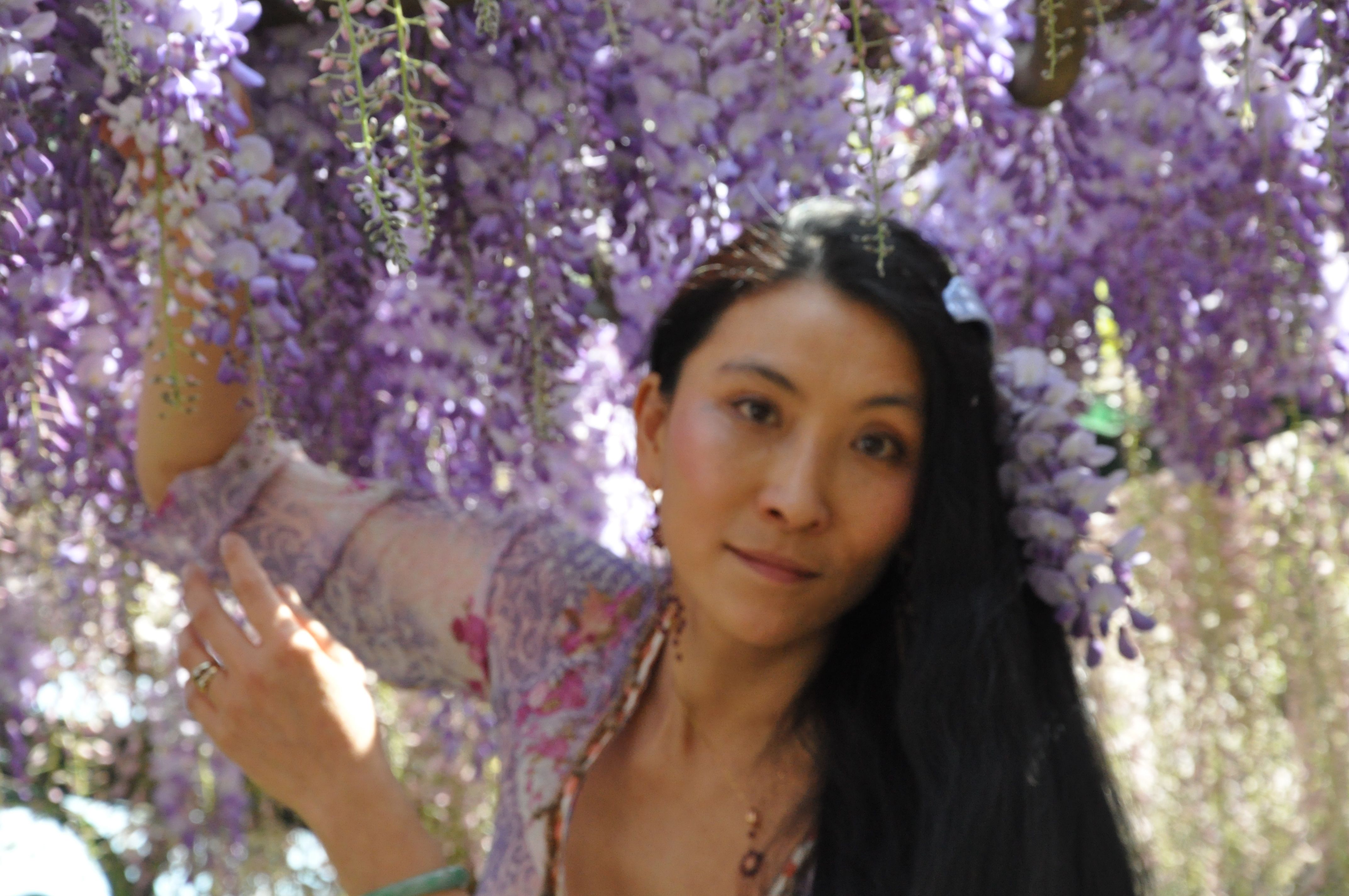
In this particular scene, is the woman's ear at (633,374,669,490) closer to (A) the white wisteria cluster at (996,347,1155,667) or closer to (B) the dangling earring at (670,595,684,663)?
(B) the dangling earring at (670,595,684,663)

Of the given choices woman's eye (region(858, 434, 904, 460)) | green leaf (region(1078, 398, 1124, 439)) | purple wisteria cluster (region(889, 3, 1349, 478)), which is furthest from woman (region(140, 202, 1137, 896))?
green leaf (region(1078, 398, 1124, 439))

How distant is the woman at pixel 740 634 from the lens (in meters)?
1.35

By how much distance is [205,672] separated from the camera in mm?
1458

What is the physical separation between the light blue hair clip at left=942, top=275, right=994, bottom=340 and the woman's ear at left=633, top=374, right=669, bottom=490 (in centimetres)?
33

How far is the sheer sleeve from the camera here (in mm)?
1534

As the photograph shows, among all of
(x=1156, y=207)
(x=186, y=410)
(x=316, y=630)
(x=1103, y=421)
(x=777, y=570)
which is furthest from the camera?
(x=1103, y=421)

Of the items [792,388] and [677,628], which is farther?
[677,628]

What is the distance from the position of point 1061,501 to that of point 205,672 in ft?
2.98

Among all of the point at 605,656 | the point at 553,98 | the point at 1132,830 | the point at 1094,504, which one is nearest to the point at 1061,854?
the point at 1132,830

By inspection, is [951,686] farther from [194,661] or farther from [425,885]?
[194,661]

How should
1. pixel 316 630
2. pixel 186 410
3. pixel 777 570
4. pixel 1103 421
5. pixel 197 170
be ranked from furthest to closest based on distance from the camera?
pixel 1103 421
pixel 316 630
pixel 777 570
pixel 186 410
pixel 197 170

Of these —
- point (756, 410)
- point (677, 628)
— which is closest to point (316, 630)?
point (677, 628)

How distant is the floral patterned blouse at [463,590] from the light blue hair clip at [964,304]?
486 millimetres

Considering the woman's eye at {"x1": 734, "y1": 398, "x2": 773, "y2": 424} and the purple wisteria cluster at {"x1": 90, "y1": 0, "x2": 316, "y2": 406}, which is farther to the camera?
the woman's eye at {"x1": 734, "y1": 398, "x2": 773, "y2": 424}
